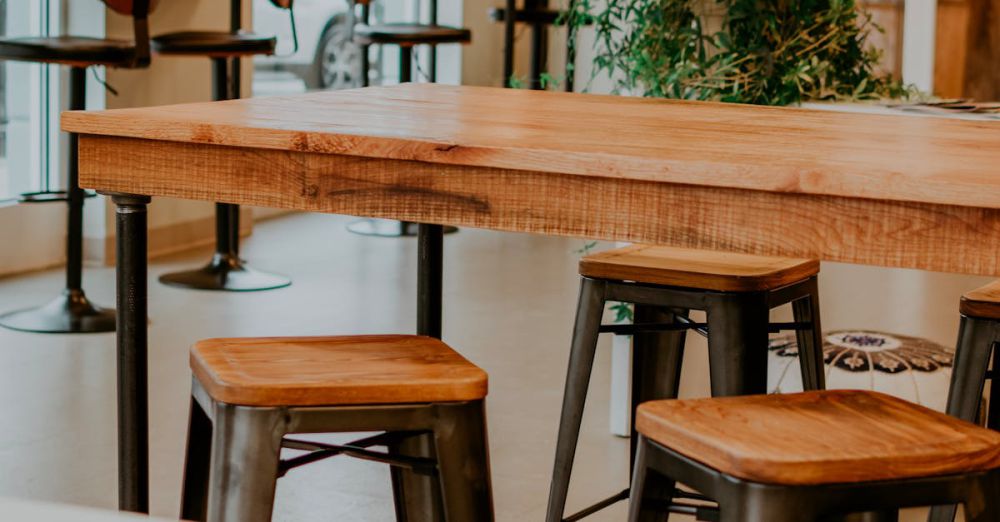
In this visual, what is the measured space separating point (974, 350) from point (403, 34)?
377 centimetres

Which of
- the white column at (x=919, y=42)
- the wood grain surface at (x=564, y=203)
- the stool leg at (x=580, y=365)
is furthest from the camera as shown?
the white column at (x=919, y=42)

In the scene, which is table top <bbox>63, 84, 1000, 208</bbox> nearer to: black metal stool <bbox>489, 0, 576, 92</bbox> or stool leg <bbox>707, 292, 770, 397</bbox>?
stool leg <bbox>707, 292, 770, 397</bbox>

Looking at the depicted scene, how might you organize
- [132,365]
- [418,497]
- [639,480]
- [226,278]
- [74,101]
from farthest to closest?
[226,278] → [74,101] → [132,365] → [418,497] → [639,480]

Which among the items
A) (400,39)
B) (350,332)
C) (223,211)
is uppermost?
(400,39)

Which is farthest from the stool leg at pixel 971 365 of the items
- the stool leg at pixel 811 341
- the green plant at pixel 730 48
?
the green plant at pixel 730 48

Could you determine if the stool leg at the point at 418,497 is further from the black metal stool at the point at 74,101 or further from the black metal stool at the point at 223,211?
the black metal stool at the point at 223,211

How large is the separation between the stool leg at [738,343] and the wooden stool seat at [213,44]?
269cm

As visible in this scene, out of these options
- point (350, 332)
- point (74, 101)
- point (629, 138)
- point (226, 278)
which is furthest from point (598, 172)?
point (226, 278)

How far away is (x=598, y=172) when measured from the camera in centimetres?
161

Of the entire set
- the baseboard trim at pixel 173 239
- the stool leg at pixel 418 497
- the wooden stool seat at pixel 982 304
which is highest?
the wooden stool seat at pixel 982 304

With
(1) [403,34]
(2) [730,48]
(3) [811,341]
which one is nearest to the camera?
(3) [811,341]

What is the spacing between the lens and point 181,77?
548cm

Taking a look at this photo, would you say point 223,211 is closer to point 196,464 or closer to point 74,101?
point 74,101

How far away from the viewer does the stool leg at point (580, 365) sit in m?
2.22
